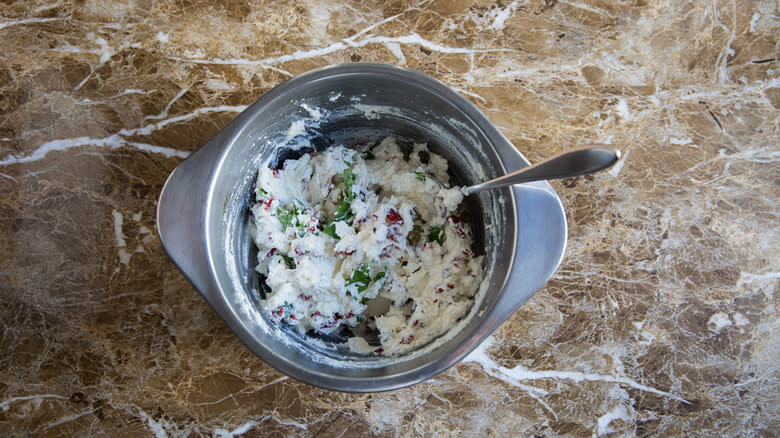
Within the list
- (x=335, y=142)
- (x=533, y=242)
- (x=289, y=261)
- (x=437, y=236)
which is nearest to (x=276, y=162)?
(x=335, y=142)

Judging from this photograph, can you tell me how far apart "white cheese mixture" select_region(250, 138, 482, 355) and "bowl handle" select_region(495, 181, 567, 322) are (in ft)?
0.70

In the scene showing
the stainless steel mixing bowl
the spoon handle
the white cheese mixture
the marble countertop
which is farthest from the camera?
the marble countertop

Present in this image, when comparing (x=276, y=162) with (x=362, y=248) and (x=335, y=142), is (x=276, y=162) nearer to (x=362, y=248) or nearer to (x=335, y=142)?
(x=335, y=142)

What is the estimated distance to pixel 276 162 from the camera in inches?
65.5

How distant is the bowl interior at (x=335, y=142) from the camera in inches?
54.9

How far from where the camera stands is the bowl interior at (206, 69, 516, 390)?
1395 millimetres

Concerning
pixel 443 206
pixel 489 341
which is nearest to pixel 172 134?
pixel 443 206

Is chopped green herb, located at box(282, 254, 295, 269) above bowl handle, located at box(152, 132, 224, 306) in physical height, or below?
below

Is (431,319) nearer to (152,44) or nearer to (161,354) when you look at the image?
(161,354)

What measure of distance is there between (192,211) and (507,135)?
3.99 ft

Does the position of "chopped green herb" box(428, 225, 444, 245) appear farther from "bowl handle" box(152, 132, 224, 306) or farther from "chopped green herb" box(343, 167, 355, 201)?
"bowl handle" box(152, 132, 224, 306)

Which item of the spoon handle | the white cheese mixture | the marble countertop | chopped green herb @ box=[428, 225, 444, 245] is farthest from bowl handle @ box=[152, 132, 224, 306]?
the spoon handle

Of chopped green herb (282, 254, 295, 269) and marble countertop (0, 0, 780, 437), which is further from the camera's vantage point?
marble countertop (0, 0, 780, 437)

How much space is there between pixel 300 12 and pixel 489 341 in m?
1.53
